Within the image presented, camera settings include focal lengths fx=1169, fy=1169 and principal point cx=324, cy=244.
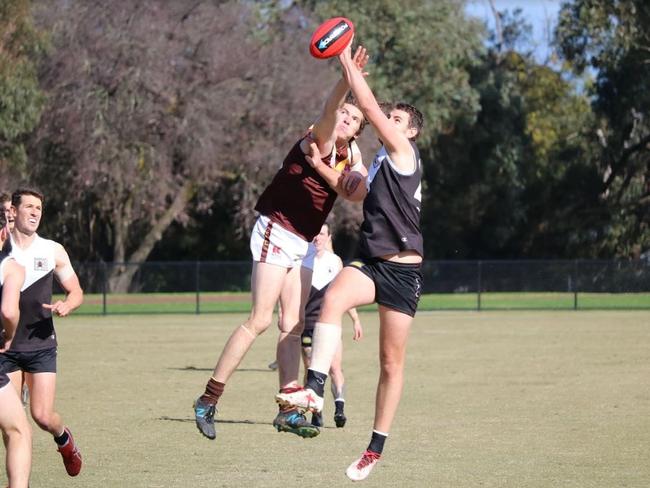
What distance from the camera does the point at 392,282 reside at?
8148 mm

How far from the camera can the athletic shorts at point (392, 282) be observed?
8148 mm

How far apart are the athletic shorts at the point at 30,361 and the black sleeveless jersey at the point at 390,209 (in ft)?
8.80

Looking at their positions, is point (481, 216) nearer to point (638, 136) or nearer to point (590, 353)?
point (638, 136)

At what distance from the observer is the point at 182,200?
4488 cm

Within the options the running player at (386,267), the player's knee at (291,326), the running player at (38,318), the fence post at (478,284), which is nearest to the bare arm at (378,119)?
the running player at (386,267)

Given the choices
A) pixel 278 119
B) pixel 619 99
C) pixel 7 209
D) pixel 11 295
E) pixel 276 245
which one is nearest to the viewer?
pixel 11 295

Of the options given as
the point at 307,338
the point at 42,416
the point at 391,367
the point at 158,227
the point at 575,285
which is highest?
the point at 391,367

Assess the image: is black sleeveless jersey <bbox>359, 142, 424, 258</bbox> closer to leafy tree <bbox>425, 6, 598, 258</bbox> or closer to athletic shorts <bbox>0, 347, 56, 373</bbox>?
athletic shorts <bbox>0, 347, 56, 373</bbox>

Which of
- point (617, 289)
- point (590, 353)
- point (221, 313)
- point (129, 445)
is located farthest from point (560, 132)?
point (129, 445)

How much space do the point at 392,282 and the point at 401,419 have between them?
5.43 m

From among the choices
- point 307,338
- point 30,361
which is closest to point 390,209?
point 30,361

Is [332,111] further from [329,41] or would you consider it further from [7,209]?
[7,209]

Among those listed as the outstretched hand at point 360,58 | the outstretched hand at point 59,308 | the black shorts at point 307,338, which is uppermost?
the outstretched hand at point 360,58

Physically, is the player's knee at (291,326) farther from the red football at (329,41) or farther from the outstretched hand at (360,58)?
the red football at (329,41)
